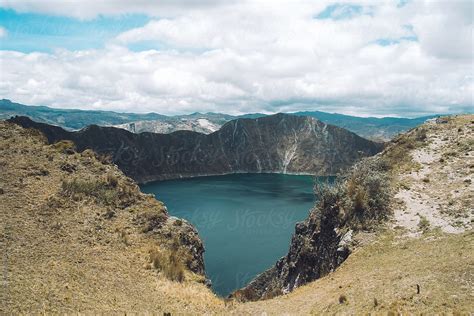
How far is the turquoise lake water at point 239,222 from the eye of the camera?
81.5 meters

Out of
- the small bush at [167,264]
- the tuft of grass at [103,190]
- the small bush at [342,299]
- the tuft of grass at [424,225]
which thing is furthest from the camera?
the tuft of grass at [103,190]

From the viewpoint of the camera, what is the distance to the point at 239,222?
122312 mm

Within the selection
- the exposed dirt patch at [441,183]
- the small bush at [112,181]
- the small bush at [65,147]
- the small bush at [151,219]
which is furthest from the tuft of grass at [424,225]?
the small bush at [65,147]

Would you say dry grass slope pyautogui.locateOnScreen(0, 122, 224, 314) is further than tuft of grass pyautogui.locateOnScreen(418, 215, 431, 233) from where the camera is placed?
No

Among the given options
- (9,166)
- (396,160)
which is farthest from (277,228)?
(9,166)

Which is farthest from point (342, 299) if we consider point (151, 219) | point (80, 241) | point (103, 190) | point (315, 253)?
point (103, 190)

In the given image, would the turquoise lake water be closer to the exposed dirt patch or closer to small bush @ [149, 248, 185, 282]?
the exposed dirt patch

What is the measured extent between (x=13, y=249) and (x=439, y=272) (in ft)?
91.0

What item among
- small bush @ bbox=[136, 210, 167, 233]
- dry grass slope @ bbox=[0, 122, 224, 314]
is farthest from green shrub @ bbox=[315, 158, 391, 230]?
small bush @ bbox=[136, 210, 167, 233]

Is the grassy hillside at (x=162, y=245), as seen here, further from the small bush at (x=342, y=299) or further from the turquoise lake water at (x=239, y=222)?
the turquoise lake water at (x=239, y=222)

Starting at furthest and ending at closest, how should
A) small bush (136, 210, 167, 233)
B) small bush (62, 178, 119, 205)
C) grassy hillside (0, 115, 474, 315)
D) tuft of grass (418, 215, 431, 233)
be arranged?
small bush (62, 178, 119, 205), small bush (136, 210, 167, 233), tuft of grass (418, 215, 431, 233), grassy hillside (0, 115, 474, 315)

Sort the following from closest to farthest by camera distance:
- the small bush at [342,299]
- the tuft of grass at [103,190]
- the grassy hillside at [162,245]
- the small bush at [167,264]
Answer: the small bush at [342,299] < the grassy hillside at [162,245] < the small bush at [167,264] < the tuft of grass at [103,190]

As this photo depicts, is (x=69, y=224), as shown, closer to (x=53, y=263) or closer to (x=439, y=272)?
(x=53, y=263)

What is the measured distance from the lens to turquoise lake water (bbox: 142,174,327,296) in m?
81.5
